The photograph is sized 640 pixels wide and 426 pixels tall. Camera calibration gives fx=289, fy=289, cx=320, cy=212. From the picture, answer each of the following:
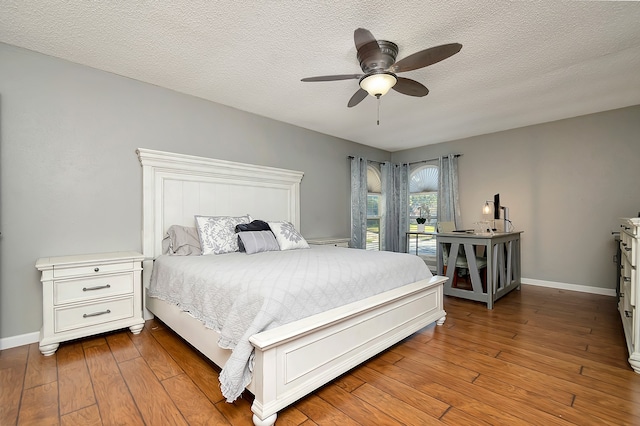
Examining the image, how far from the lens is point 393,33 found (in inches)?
85.0

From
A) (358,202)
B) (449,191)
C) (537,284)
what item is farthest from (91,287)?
(537,284)

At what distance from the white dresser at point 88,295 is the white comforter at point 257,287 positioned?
24 cm

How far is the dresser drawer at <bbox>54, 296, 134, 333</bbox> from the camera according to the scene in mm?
2283

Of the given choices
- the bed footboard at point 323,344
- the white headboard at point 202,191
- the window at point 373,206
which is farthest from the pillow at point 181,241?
the window at point 373,206

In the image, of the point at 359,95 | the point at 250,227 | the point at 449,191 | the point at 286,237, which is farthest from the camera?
the point at 449,191

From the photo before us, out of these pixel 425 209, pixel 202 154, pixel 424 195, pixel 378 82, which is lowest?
pixel 425 209

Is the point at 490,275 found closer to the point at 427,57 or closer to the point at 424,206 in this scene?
the point at 424,206

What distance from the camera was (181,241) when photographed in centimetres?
292

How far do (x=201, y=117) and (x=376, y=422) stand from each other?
3382 millimetres

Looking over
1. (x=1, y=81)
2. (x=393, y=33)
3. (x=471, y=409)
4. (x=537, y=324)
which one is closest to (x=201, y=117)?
(x=1, y=81)

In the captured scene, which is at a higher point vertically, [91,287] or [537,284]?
[91,287]

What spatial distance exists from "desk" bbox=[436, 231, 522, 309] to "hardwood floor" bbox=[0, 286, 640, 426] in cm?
80

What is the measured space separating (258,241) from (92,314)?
1.50 metres

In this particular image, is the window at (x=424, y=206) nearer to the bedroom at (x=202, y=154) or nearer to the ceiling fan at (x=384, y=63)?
the bedroom at (x=202, y=154)
